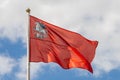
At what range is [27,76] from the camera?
48.3m

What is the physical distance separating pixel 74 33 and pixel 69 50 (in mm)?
1657

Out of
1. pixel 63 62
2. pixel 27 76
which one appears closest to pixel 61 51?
pixel 63 62

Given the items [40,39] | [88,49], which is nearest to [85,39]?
[88,49]

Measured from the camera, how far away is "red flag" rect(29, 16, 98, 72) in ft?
165

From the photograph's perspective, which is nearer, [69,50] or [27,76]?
[27,76]

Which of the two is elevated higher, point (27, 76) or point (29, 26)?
point (29, 26)

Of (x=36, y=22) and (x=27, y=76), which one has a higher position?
Result: (x=36, y=22)

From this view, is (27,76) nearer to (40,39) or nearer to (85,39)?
(40,39)

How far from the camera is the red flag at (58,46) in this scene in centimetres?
5038

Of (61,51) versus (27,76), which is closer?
(27,76)

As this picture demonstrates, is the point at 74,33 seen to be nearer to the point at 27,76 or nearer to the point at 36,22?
the point at 36,22

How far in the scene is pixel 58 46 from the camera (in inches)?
2034

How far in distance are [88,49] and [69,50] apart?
2.05m

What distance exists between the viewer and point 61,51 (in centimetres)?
5175
